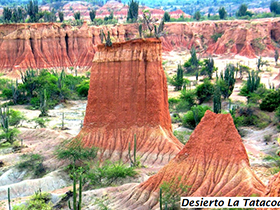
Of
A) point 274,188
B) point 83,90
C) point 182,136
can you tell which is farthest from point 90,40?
point 274,188

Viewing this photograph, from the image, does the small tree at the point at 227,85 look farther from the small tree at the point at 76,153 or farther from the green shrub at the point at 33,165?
the green shrub at the point at 33,165

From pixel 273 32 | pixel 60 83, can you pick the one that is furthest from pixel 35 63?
pixel 273 32

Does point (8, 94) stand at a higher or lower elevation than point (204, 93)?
lower

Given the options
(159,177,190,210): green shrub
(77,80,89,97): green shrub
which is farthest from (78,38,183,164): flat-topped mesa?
(77,80,89,97): green shrub

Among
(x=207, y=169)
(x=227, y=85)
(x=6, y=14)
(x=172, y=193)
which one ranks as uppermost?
(x=6, y=14)

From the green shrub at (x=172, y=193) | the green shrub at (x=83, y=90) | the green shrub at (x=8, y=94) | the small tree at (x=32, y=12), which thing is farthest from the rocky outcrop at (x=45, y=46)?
the green shrub at (x=172, y=193)

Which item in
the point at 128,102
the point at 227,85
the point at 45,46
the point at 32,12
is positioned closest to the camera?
the point at 128,102

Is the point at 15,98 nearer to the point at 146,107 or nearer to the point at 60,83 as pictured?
the point at 60,83

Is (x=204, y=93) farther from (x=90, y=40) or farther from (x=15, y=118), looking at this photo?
(x=90, y=40)
